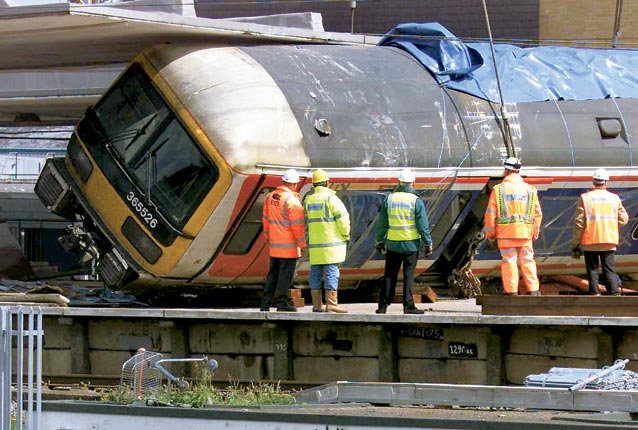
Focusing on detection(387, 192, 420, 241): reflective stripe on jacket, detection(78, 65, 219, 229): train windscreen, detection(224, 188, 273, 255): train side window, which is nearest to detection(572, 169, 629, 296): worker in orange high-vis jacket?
detection(387, 192, 420, 241): reflective stripe on jacket

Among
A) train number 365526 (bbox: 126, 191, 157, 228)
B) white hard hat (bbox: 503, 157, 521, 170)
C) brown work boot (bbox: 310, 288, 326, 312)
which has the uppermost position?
white hard hat (bbox: 503, 157, 521, 170)

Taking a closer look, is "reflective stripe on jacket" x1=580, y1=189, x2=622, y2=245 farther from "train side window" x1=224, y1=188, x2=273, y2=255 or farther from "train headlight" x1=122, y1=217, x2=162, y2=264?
"train headlight" x1=122, y1=217, x2=162, y2=264

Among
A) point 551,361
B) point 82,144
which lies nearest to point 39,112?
point 82,144

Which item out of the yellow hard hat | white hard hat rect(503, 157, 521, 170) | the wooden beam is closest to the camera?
the wooden beam

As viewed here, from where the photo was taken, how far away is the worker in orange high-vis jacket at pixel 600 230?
1330 centimetres

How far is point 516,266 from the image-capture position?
13.1 metres

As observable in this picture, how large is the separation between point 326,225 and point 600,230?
2.81m

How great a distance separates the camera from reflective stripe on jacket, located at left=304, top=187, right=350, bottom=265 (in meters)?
12.8

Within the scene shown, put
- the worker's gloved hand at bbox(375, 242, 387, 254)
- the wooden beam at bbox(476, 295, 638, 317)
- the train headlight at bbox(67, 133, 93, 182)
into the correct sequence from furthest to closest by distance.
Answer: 1. the train headlight at bbox(67, 133, 93, 182)
2. the worker's gloved hand at bbox(375, 242, 387, 254)
3. the wooden beam at bbox(476, 295, 638, 317)

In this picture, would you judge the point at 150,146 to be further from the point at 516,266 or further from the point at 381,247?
the point at 516,266

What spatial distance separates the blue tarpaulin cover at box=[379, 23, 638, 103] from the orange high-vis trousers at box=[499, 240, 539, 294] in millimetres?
2418

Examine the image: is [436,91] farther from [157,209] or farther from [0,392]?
[0,392]

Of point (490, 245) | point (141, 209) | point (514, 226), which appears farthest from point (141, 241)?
point (514, 226)

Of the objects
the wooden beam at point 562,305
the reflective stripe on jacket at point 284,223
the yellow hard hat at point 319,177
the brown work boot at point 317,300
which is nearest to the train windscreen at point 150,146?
the reflective stripe on jacket at point 284,223
